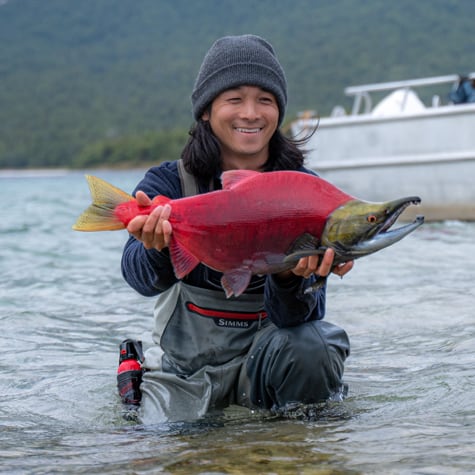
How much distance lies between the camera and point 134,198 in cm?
295

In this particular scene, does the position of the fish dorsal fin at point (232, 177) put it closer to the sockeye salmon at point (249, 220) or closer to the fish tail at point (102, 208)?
the sockeye salmon at point (249, 220)

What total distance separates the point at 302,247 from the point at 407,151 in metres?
10.2

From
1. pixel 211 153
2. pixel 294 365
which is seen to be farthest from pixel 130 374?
pixel 211 153

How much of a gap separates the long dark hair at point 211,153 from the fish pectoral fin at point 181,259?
690 millimetres

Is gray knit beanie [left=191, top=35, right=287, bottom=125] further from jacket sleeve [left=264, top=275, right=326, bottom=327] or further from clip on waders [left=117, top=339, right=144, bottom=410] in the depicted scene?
clip on waders [left=117, top=339, right=144, bottom=410]

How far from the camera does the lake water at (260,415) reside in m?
2.74

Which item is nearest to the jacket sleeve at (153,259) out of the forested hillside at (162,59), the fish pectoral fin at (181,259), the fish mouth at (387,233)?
the fish pectoral fin at (181,259)

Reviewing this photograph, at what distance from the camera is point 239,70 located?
141 inches

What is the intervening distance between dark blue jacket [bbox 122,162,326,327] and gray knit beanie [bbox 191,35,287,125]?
341 mm

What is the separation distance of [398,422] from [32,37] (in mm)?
109602

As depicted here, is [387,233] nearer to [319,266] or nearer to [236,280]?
[319,266]

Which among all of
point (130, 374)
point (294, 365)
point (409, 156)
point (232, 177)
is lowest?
point (130, 374)

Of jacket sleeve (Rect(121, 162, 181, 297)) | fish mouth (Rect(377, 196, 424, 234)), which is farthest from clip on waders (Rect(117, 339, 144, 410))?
fish mouth (Rect(377, 196, 424, 234))

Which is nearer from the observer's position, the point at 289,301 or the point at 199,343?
the point at 289,301
